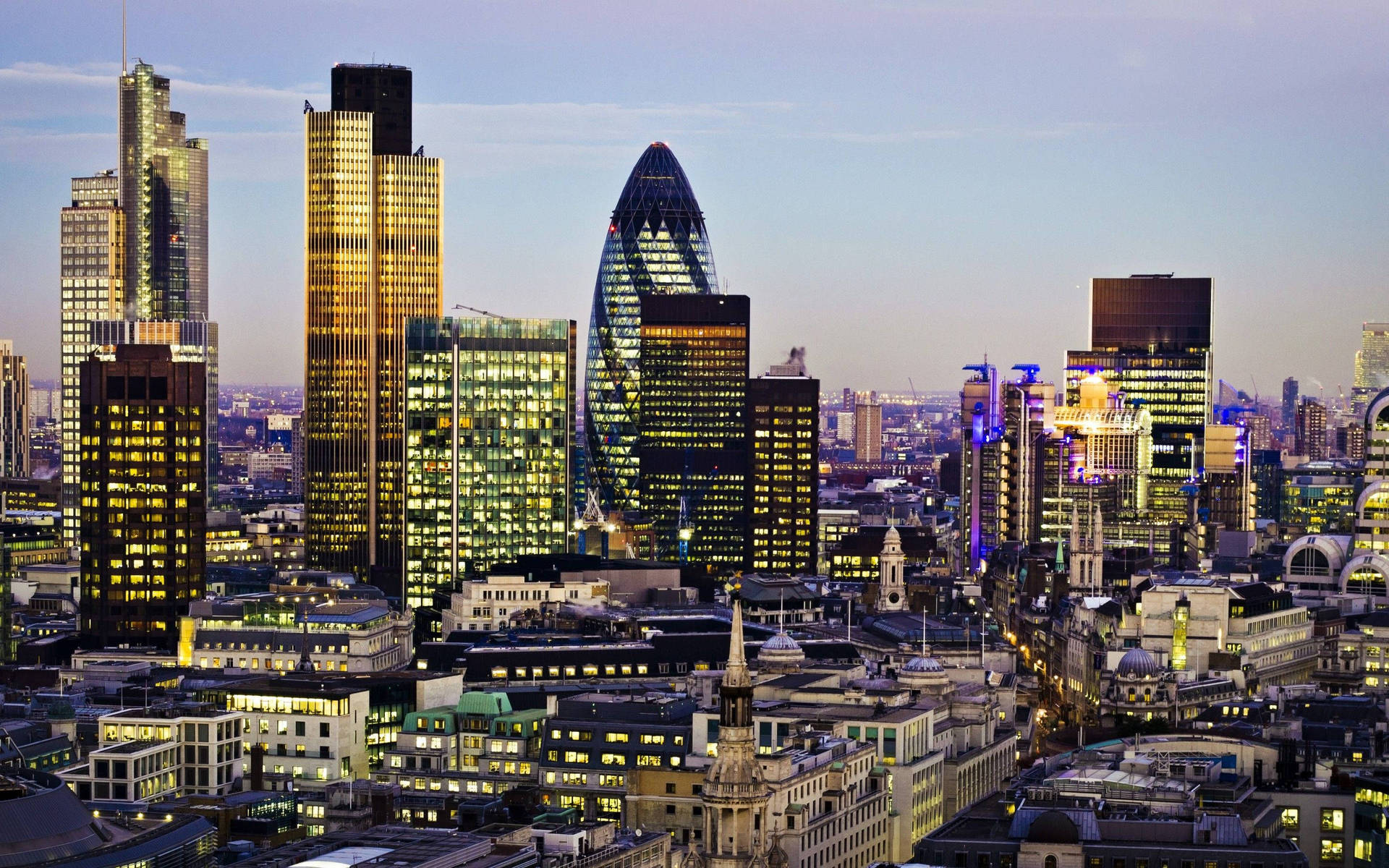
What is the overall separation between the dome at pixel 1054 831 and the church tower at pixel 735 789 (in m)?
14.9

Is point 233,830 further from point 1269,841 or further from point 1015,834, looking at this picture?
point 1269,841

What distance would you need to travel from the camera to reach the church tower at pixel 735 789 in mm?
152000

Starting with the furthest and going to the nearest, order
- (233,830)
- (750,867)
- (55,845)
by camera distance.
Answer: (233,830), (750,867), (55,845)

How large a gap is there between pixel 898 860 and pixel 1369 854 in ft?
114

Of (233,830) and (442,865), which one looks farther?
(233,830)

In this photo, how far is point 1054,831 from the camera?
15788 cm

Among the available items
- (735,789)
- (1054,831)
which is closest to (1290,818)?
(1054,831)

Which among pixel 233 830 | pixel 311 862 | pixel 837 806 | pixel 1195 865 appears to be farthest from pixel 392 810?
pixel 1195 865

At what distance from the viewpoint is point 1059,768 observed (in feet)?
635

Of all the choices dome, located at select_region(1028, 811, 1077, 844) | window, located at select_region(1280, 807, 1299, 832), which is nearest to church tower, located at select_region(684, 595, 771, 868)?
dome, located at select_region(1028, 811, 1077, 844)

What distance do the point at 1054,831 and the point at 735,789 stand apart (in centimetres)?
1846

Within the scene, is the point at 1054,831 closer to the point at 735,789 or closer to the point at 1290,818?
the point at 735,789

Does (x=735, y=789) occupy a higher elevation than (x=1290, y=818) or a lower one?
higher

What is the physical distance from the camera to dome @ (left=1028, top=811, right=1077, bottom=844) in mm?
157625
